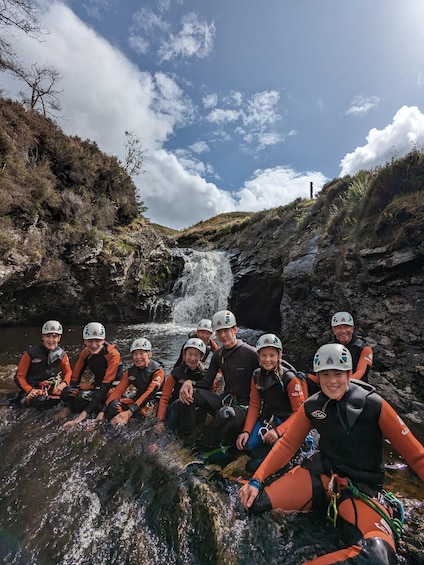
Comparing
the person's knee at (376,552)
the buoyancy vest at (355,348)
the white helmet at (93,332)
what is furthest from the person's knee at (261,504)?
the white helmet at (93,332)

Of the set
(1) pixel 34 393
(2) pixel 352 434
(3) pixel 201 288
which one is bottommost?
(1) pixel 34 393

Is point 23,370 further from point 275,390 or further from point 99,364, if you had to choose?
point 275,390

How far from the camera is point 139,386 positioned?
18.2ft

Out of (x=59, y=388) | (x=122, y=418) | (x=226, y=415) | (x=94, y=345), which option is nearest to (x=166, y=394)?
(x=122, y=418)

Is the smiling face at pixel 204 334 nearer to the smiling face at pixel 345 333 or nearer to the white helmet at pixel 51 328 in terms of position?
the smiling face at pixel 345 333

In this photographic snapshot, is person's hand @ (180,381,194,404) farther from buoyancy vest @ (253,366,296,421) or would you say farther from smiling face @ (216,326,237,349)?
buoyancy vest @ (253,366,296,421)

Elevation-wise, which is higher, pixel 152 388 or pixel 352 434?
pixel 352 434

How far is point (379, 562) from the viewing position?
83.2 inches

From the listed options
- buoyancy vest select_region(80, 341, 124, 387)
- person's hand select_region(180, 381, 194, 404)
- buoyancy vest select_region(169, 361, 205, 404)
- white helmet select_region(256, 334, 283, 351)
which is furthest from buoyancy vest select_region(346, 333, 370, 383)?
buoyancy vest select_region(80, 341, 124, 387)

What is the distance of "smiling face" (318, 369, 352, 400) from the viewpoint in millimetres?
2881

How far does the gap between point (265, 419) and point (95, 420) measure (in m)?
3.02

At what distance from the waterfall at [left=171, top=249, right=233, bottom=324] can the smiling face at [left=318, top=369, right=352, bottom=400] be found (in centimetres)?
1445

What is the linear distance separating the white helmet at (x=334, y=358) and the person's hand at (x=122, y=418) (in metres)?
3.59

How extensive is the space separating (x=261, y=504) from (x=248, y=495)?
170 millimetres
